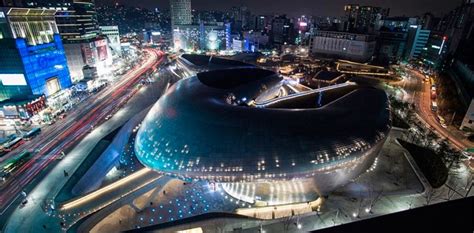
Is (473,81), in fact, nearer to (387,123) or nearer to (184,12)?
(387,123)

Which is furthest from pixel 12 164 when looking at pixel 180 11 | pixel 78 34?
pixel 180 11

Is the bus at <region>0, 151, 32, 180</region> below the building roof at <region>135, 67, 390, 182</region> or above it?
below

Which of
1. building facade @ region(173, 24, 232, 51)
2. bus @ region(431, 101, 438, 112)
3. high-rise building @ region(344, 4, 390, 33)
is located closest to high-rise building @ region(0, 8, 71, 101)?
building facade @ region(173, 24, 232, 51)

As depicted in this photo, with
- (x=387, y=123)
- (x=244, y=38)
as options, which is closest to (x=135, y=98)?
(x=387, y=123)

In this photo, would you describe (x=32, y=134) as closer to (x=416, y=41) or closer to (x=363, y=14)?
(x=416, y=41)

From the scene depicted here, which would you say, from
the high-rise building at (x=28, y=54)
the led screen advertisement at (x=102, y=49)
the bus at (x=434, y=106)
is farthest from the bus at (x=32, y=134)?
the bus at (x=434, y=106)

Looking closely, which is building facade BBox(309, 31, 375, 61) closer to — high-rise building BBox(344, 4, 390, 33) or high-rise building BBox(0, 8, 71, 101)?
high-rise building BBox(344, 4, 390, 33)

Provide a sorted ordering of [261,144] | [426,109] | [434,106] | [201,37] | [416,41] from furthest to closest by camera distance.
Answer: [201,37] < [416,41] < [434,106] < [426,109] < [261,144]
